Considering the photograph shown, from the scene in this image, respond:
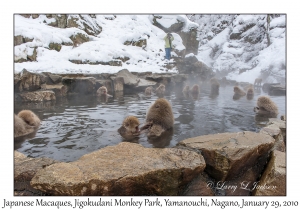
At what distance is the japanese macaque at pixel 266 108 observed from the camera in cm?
633

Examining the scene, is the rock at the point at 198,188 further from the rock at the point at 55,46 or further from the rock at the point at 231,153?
the rock at the point at 55,46

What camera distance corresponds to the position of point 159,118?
14.6ft

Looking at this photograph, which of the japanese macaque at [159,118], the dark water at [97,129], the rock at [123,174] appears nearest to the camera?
the rock at [123,174]

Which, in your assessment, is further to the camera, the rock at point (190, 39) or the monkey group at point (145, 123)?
the rock at point (190, 39)

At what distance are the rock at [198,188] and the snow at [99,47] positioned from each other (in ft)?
36.2

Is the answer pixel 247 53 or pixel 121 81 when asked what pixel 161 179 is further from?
pixel 247 53

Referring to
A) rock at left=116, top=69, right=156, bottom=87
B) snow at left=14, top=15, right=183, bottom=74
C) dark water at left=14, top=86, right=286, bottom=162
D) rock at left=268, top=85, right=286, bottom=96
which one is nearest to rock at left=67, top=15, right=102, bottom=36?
snow at left=14, top=15, right=183, bottom=74

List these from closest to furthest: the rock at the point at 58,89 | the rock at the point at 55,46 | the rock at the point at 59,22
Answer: the rock at the point at 58,89, the rock at the point at 55,46, the rock at the point at 59,22

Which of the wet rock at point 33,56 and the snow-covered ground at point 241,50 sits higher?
the snow-covered ground at point 241,50

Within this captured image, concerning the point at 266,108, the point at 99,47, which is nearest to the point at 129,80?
the point at 99,47

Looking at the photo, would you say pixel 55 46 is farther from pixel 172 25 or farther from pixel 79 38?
pixel 172 25

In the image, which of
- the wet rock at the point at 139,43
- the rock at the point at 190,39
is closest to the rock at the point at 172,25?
the rock at the point at 190,39

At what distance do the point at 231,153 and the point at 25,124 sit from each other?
13.1 feet

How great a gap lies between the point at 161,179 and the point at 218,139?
1.24m
